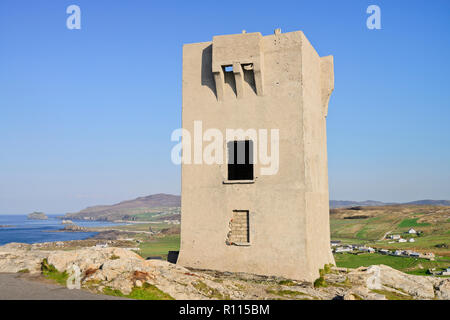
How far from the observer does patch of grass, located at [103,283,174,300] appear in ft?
39.5

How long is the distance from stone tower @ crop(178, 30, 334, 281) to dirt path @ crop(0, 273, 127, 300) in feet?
18.4

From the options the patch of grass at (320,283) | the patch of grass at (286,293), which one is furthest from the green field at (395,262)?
the patch of grass at (286,293)

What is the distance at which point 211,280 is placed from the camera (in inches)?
571

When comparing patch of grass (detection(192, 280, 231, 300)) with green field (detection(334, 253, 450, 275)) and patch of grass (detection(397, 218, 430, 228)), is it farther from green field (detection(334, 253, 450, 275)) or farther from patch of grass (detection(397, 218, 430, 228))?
patch of grass (detection(397, 218, 430, 228))

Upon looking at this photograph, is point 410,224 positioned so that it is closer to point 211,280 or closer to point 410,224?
point 410,224

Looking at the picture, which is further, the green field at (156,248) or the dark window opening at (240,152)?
the green field at (156,248)

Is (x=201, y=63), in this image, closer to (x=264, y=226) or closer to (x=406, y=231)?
(x=264, y=226)

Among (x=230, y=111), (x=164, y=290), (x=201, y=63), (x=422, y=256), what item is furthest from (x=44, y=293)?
(x=422, y=256)

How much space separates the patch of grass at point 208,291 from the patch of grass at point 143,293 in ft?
4.05

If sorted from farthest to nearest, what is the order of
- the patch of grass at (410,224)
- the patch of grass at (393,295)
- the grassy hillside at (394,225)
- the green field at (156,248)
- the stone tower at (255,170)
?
1. the patch of grass at (410,224)
2. the grassy hillside at (394,225)
3. the green field at (156,248)
4. the stone tower at (255,170)
5. the patch of grass at (393,295)

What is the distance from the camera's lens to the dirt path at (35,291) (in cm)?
1139

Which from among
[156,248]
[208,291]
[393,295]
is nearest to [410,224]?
[156,248]

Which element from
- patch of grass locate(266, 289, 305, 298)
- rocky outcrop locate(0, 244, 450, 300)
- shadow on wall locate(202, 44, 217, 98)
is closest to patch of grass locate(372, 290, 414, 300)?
rocky outcrop locate(0, 244, 450, 300)

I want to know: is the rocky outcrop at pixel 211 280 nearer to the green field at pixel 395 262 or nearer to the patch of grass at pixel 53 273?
the patch of grass at pixel 53 273
